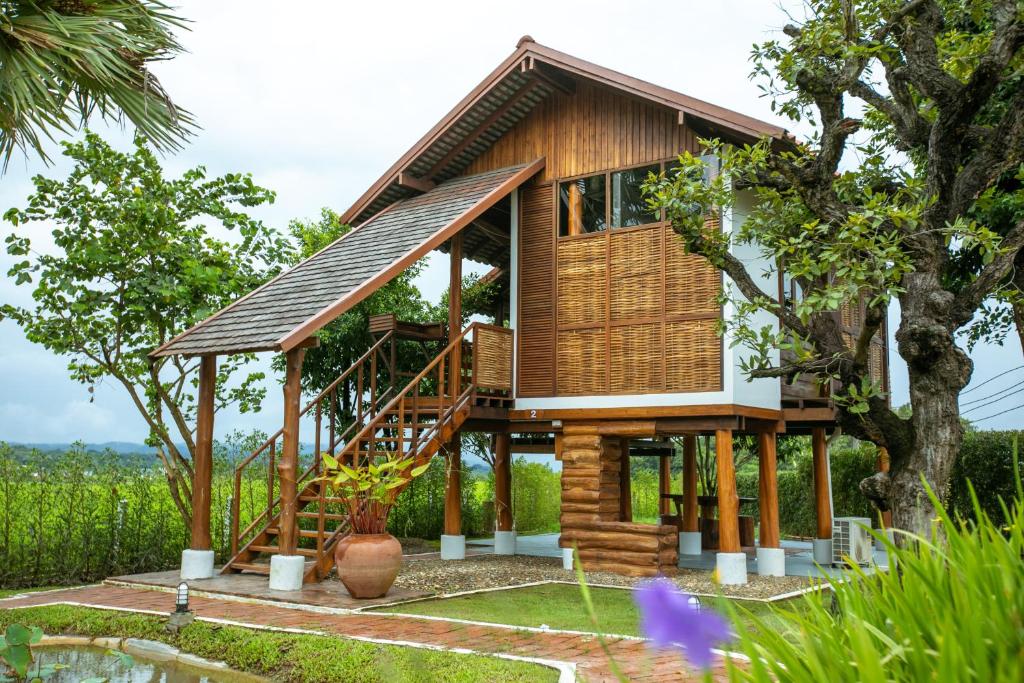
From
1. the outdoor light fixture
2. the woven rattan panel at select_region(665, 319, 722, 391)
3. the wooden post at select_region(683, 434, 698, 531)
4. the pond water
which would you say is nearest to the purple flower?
the pond water

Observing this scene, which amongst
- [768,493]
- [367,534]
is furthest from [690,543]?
[367,534]

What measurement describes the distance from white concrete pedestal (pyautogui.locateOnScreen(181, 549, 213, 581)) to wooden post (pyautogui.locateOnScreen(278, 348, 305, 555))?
46.7 inches

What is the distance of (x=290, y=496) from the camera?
9828 millimetres

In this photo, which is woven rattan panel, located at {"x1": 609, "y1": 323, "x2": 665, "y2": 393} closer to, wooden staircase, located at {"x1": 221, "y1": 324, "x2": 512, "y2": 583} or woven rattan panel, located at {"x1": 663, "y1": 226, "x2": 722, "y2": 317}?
woven rattan panel, located at {"x1": 663, "y1": 226, "x2": 722, "y2": 317}

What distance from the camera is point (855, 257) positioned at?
738cm

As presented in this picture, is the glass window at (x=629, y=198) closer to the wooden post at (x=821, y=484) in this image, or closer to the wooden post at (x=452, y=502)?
the wooden post at (x=452, y=502)

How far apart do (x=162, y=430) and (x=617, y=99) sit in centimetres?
791

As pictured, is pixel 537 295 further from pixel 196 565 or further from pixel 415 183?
pixel 196 565

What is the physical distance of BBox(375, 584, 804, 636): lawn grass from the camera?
26.7ft

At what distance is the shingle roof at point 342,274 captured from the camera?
997cm

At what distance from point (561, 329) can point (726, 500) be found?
325 centimetres

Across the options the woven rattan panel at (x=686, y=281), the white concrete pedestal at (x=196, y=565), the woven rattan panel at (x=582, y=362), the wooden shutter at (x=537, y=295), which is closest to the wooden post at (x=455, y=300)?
the wooden shutter at (x=537, y=295)

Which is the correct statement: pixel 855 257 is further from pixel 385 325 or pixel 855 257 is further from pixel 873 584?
pixel 385 325

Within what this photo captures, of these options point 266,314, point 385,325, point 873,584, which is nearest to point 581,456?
point 385,325
